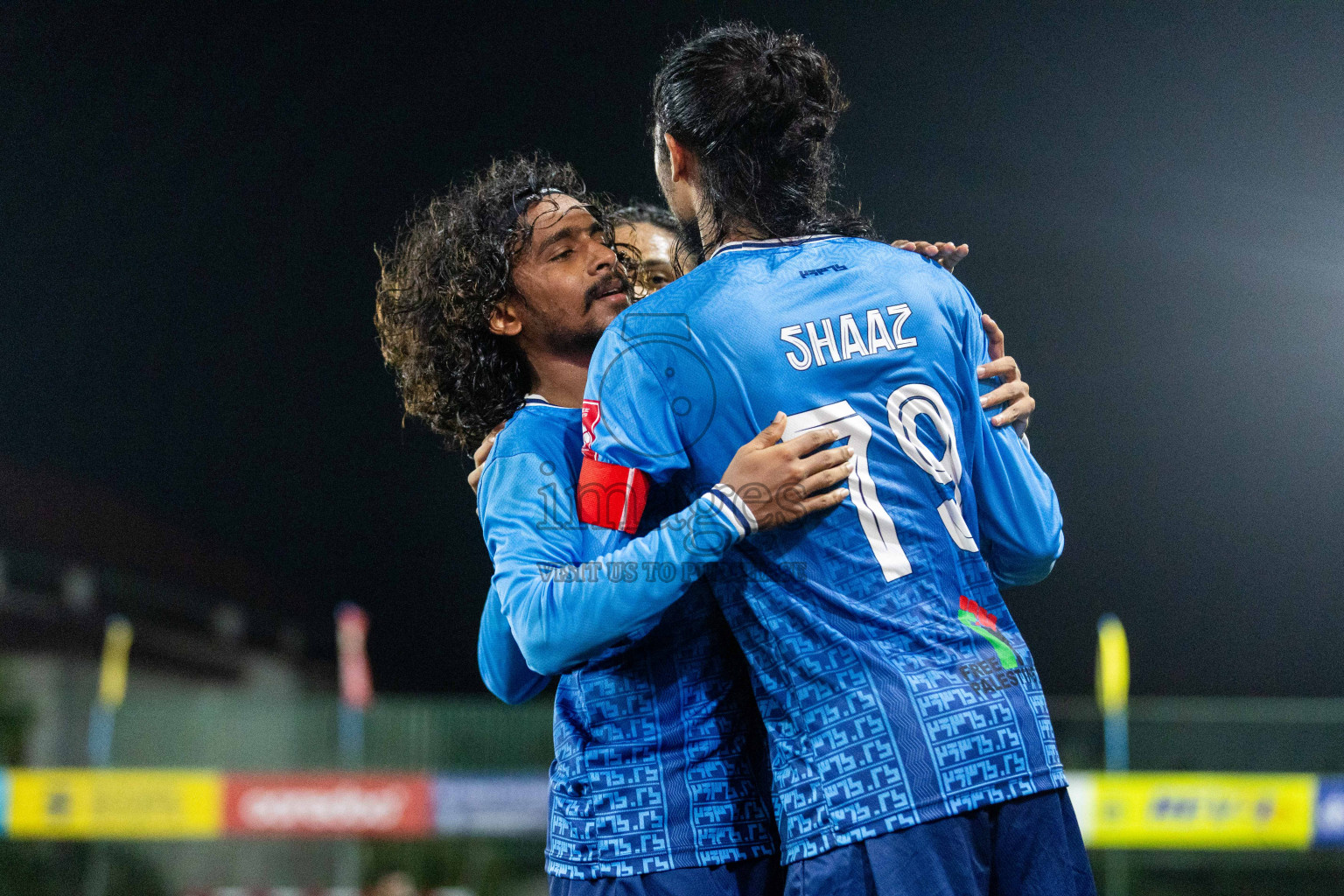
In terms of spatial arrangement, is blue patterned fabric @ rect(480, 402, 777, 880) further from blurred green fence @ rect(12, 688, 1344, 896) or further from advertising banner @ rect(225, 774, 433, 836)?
advertising banner @ rect(225, 774, 433, 836)

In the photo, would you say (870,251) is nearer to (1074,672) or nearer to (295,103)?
(295,103)

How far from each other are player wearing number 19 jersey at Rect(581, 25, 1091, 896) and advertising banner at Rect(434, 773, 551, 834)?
6.12 meters

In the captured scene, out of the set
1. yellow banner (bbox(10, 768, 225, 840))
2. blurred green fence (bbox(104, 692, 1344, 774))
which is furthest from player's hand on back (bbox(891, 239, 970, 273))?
yellow banner (bbox(10, 768, 225, 840))

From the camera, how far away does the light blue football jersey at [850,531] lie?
0.98 metres

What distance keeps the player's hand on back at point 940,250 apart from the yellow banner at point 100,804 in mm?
6996

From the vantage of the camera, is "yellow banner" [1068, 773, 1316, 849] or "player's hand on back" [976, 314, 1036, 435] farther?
"yellow banner" [1068, 773, 1316, 849]

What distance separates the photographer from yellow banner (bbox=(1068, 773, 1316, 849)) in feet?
→ 20.9

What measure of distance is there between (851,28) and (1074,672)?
8421mm

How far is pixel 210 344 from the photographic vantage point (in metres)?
8.88

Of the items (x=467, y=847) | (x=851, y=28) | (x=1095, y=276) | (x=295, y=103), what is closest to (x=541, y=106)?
(x=295, y=103)

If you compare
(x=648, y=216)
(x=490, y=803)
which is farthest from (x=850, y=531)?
(x=490, y=803)

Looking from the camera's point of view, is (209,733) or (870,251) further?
(209,733)

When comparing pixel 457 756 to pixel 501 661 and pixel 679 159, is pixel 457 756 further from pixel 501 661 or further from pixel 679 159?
pixel 679 159

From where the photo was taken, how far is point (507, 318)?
149cm
